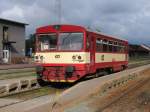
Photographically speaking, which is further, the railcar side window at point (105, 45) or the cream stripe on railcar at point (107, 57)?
the railcar side window at point (105, 45)

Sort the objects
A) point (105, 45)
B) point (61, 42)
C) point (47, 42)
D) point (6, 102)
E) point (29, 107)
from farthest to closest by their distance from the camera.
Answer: point (105, 45) → point (47, 42) → point (61, 42) → point (6, 102) → point (29, 107)

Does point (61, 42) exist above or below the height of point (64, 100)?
above

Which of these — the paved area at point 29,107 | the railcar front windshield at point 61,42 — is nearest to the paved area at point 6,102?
the paved area at point 29,107

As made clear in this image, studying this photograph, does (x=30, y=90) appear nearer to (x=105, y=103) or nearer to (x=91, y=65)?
(x=91, y=65)

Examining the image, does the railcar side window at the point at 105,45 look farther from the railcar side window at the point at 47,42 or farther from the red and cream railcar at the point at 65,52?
the railcar side window at the point at 47,42

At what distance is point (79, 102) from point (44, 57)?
22.7ft

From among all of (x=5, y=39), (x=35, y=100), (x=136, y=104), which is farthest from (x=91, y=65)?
(x=5, y=39)

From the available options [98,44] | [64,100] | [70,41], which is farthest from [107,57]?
[64,100]

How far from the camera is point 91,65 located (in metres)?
21.9

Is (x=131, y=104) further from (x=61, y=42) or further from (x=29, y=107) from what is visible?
(x=61, y=42)

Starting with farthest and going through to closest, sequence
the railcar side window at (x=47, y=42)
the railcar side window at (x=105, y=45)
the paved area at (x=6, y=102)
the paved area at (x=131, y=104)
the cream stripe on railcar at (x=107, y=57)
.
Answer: the railcar side window at (x=105, y=45) < the cream stripe on railcar at (x=107, y=57) < the railcar side window at (x=47, y=42) < the paved area at (x=6, y=102) < the paved area at (x=131, y=104)

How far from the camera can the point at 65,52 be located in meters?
20.9

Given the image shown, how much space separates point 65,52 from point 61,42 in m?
0.63

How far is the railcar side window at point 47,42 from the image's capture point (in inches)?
845
